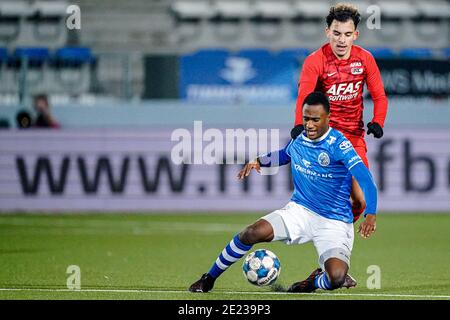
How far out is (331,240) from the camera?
28.1 feet

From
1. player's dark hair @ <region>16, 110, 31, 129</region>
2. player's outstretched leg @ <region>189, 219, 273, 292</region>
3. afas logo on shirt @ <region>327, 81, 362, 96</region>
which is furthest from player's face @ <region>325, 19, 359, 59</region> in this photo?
player's dark hair @ <region>16, 110, 31, 129</region>

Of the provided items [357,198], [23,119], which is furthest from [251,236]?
[23,119]

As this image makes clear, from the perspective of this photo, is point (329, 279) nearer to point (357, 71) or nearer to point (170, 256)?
point (357, 71)

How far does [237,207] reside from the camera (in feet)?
59.0

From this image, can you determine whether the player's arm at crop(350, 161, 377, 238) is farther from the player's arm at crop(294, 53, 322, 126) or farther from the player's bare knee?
the player's arm at crop(294, 53, 322, 126)

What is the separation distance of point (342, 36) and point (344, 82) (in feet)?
1.33

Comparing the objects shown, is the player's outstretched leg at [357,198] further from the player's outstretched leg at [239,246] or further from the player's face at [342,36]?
the player's outstretched leg at [239,246]

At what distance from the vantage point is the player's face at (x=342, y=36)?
925 centimetres

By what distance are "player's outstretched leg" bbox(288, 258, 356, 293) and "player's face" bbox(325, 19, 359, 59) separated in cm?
184

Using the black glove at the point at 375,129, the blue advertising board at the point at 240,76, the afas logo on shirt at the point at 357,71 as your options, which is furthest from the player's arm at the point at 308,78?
the blue advertising board at the point at 240,76
